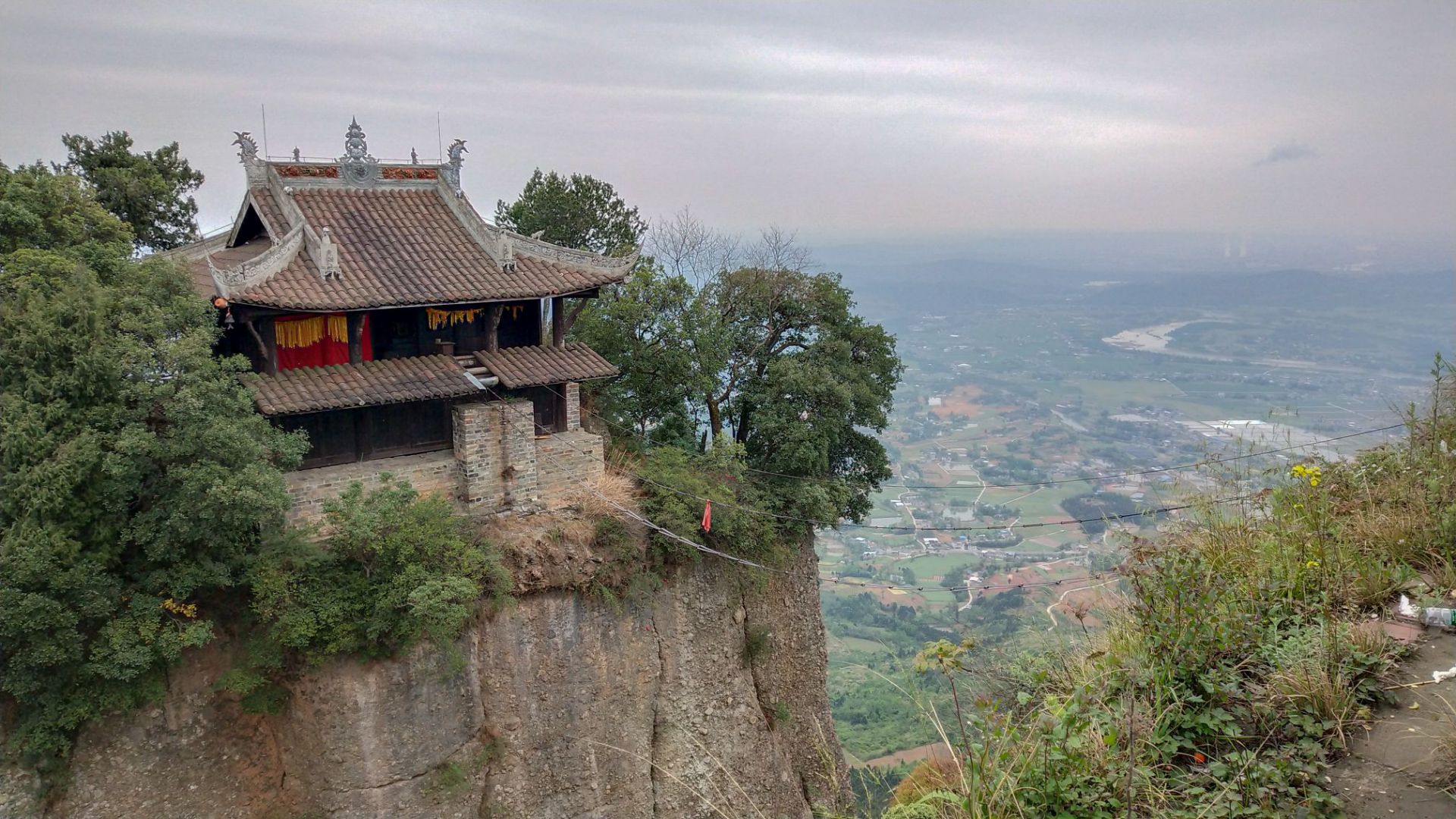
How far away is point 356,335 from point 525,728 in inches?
307

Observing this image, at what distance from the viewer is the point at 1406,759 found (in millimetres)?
6234

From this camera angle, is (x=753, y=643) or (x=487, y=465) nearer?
(x=487, y=465)

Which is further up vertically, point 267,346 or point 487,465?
point 267,346

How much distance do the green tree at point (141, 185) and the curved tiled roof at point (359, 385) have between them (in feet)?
28.1

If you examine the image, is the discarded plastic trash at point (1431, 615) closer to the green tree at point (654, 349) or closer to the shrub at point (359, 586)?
the shrub at point (359, 586)

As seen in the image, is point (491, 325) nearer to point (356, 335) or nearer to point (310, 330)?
point (356, 335)

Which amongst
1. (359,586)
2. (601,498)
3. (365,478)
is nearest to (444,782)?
(359,586)

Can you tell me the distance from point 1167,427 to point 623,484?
234ft

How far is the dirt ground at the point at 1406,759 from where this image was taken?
589cm

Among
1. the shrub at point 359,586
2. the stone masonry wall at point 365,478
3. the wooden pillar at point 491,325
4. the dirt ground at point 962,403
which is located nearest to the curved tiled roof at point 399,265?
the wooden pillar at point 491,325

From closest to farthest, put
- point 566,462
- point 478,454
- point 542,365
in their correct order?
1. point 478,454
2. point 542,365
3. point 566,462

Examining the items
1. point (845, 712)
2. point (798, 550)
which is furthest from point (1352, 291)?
point (798, 550)

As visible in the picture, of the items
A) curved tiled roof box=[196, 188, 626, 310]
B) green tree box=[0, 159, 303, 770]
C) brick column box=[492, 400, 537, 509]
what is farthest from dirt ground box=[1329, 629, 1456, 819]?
curved tiled roof box=[196, 188, 626, 310]

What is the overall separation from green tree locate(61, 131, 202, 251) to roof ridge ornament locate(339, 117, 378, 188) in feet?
20.7
